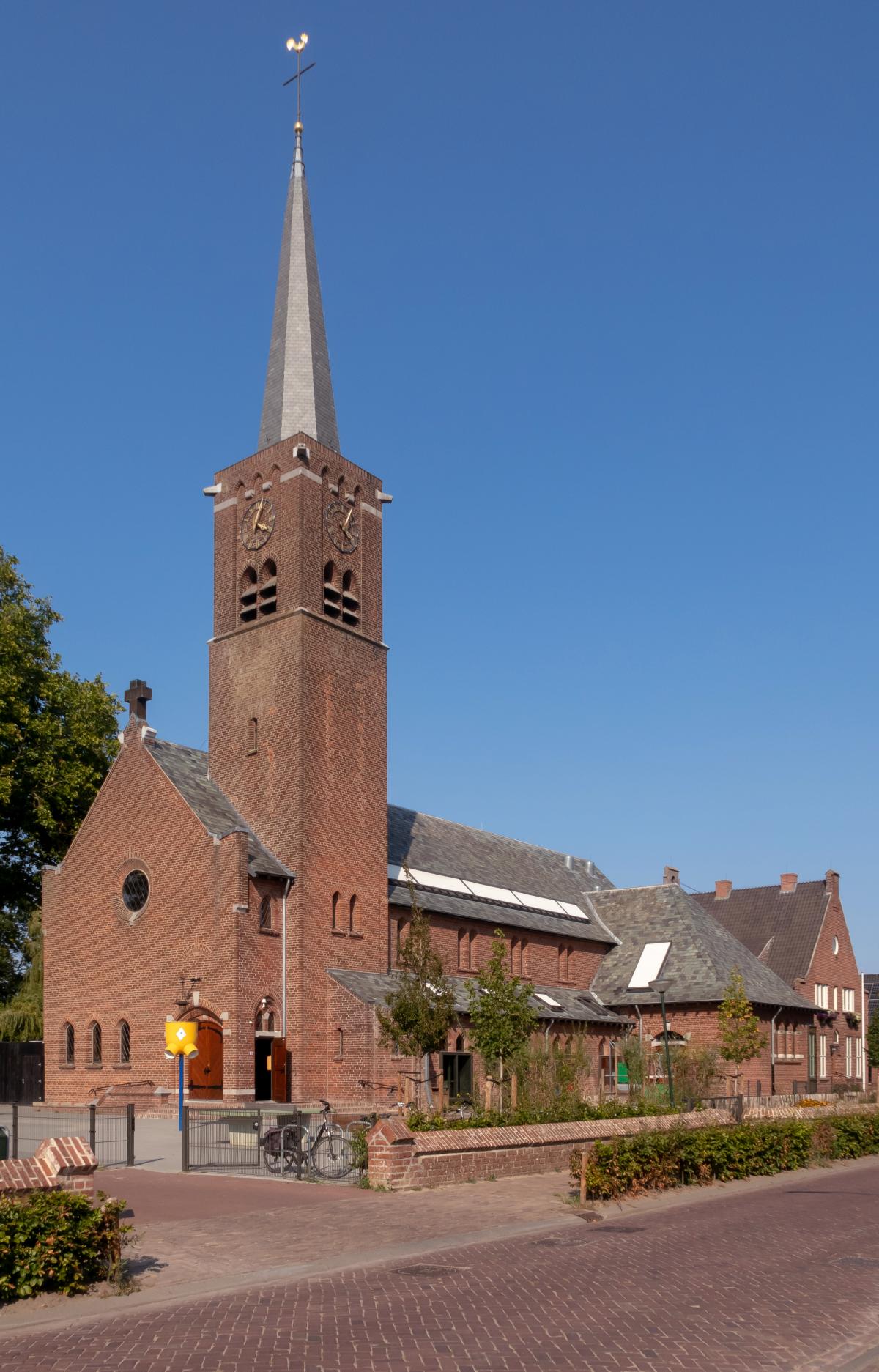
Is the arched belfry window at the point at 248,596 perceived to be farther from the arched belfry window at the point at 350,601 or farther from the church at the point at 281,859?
the arched belfry window at the point at 350,601

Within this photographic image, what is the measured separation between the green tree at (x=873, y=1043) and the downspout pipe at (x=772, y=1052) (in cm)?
1503

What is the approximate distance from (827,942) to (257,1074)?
35.8 metres

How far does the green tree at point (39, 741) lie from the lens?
4625 cm

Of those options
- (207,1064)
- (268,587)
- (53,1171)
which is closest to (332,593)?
(268,587)

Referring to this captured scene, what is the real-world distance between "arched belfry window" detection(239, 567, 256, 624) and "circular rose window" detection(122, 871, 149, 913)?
9.13m

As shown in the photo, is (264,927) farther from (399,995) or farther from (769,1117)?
(769,1117)

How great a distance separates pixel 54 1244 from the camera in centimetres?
1200

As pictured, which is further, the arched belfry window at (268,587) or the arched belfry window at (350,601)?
the arched belfry window at (350,601)

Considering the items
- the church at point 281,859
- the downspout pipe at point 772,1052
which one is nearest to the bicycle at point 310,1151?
the church at point 281,859

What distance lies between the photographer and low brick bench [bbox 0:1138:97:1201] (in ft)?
41.0

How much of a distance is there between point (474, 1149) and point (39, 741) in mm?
30619

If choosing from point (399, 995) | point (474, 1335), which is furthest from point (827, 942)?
point (474, 1335)

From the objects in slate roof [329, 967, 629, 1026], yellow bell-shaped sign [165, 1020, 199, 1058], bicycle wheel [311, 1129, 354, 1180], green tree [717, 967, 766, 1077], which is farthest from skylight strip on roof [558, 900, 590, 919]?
bicycle wheel [311, 1129, 354, 1180]

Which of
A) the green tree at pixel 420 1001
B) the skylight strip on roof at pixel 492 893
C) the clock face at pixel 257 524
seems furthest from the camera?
the skylight strip on roof at pixel 492 893
